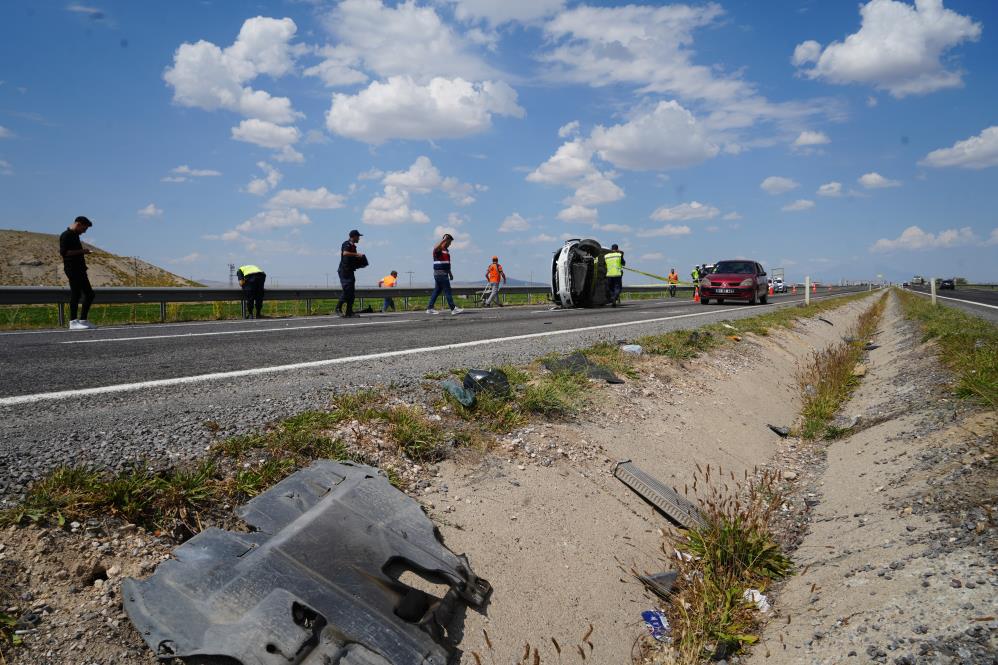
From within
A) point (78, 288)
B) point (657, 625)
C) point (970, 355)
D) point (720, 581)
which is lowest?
point (657, 625)

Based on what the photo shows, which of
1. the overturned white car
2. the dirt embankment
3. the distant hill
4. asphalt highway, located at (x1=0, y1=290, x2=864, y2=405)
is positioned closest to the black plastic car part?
the dirt embankment

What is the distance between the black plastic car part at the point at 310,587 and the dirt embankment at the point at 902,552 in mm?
1586

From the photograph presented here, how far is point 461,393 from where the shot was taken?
442cm

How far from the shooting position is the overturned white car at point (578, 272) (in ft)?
56.9

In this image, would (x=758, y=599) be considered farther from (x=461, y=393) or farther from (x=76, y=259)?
(x=76, y=259)

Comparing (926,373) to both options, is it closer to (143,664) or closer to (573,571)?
(573,571)

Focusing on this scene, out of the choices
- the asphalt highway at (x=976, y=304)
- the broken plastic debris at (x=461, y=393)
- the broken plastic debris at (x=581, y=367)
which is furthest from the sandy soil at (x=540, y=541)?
the asphalt highway at (x=976, y=304)

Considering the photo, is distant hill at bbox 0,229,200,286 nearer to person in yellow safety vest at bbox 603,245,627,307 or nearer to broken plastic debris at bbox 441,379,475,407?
person in yellow safety vest at bbox 603,245,627,307

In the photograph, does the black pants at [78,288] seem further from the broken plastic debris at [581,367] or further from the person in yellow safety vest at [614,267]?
the person in yellow safety vest at [614,267]

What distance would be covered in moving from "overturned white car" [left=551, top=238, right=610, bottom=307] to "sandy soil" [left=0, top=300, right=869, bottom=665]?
11245 millimetres

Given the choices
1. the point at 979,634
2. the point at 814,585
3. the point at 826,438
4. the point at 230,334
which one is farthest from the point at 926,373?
the point at 230,334

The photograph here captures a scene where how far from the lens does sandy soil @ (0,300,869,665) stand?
2035 millimetres

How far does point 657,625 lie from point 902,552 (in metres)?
1.28

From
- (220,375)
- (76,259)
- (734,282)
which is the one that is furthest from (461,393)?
(734,282)
